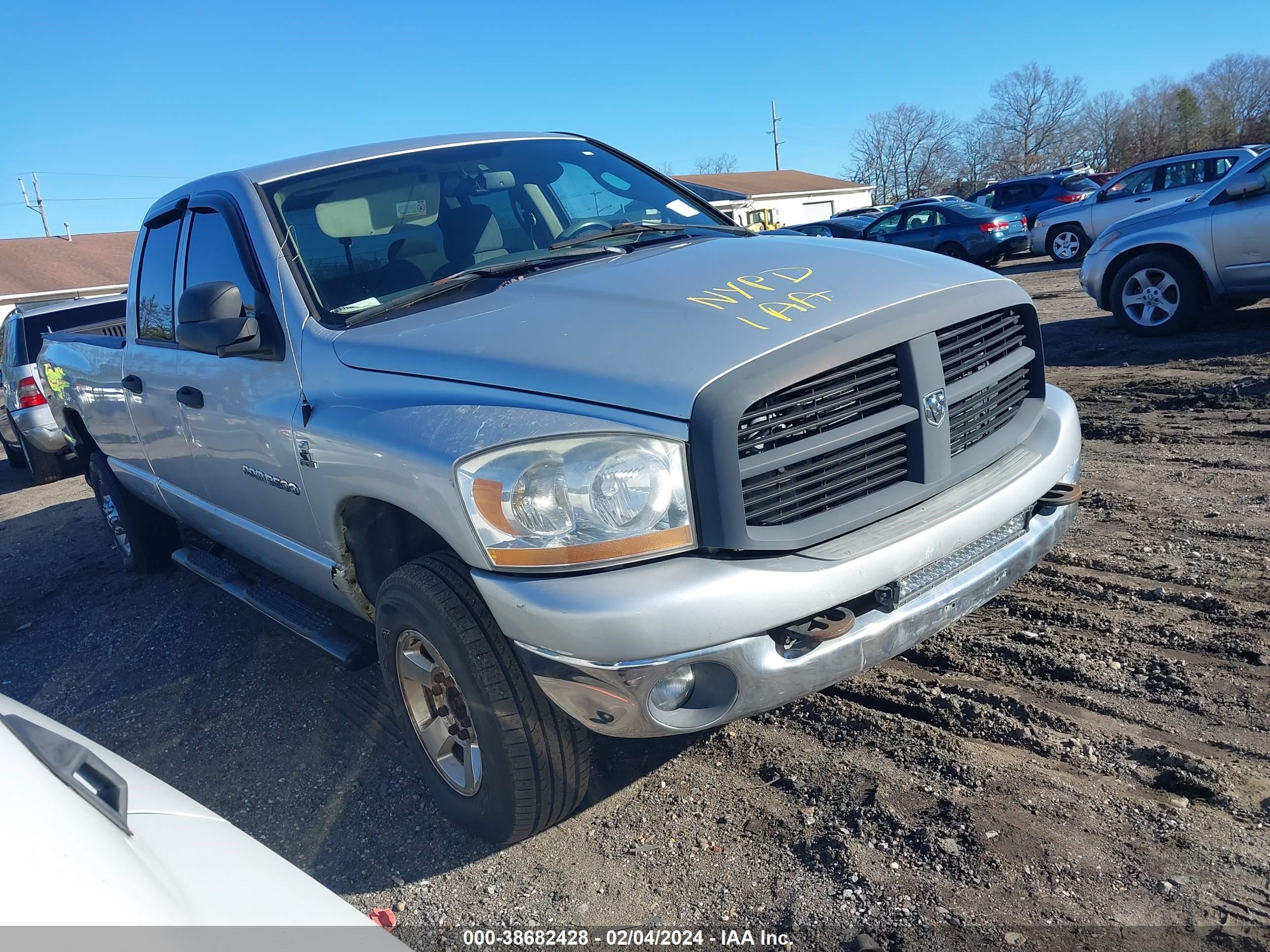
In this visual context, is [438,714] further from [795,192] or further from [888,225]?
[795,192]

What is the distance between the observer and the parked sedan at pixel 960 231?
56.6 feet

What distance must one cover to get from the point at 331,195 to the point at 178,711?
2.33m

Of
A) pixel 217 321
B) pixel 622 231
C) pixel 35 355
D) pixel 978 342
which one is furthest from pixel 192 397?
pixel 35 355

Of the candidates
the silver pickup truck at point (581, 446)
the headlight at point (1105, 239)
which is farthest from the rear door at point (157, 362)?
the headlight at point (1105, 239)

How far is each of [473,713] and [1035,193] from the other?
2251 centimetres

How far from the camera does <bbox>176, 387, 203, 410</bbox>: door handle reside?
143 inches

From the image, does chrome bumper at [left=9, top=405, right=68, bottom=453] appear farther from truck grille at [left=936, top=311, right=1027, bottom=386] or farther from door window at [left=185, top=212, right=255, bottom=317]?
truck grille at [left=936, top=311, right=1027, bottom=386]

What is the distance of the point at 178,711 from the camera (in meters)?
3.96

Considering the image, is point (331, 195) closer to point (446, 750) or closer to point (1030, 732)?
point (446, 750)

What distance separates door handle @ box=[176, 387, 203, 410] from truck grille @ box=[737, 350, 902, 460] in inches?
97.0

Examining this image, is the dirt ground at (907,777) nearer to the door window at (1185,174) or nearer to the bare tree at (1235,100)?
the door window at (1185,174)

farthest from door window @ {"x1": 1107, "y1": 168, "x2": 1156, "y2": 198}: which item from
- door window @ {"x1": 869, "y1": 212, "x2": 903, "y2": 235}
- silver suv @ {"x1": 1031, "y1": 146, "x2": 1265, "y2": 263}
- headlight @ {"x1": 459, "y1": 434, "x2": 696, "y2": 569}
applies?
headlight @ {"x1": 459, "y1": 434, "x2": 696, "y2": 569}

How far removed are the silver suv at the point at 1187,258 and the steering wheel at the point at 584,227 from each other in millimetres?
6297

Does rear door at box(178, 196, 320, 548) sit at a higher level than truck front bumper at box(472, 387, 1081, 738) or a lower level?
higher
